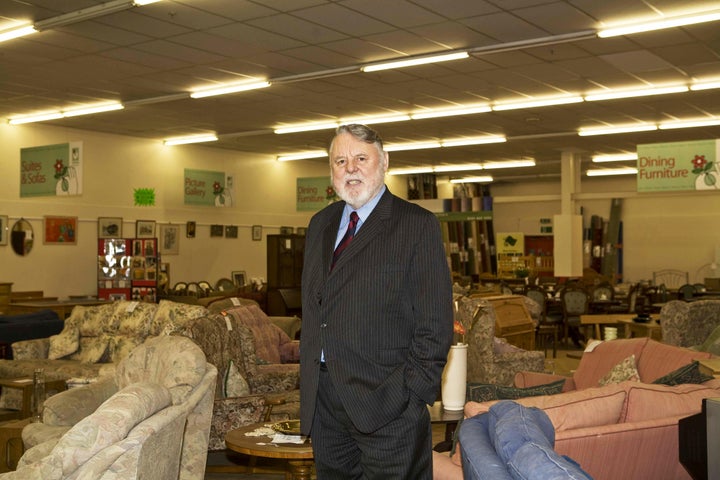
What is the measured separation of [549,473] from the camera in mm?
2121

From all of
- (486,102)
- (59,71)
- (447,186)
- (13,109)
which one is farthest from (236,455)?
(447,186)

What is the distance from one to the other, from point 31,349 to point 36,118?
6675 mm

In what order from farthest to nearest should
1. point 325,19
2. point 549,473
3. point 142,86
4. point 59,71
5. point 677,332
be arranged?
point 142,86, point 59,71, point 677,332, point 325,19, point 549,473

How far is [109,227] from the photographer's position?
1698cm

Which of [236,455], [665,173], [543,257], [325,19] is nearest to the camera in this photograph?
[236,455]

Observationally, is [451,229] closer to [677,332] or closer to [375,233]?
[677,332]

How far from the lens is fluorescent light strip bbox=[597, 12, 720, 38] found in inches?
343

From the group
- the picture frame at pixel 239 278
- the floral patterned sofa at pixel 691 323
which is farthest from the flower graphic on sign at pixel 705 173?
the picture frame at pixel 239 278

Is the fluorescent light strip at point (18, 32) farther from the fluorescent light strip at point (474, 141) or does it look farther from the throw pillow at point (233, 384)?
the fluorescent light strip at point (474, 141)

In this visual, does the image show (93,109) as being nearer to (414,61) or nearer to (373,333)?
(414,61)

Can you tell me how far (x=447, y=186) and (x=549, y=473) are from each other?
2540 cm

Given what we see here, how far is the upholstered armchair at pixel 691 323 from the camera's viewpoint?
9.66 metres

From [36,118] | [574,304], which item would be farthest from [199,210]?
[574,304]

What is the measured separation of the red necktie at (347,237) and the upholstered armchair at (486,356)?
5.60m
